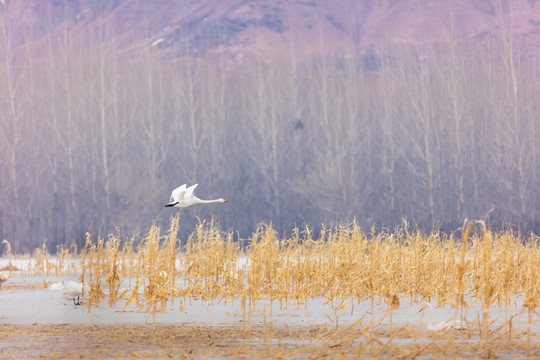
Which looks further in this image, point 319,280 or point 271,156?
point 271,156

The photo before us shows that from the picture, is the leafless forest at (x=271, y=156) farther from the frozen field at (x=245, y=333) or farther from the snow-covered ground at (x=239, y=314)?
the frozen field at (x=245, y=333)

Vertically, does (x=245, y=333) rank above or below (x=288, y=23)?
below

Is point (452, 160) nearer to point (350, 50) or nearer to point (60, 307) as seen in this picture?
point (350, 50)

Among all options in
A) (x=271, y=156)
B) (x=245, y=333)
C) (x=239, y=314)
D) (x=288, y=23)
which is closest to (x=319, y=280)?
(x=239, y=314)

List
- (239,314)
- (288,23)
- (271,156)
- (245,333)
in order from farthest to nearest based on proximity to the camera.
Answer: (288,23) → (271,156) → (239,314) → (245,333)

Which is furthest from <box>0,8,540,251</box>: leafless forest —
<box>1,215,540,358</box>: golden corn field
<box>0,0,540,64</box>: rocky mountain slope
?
<box>0,0,540,64</box>: rocky mountain slope

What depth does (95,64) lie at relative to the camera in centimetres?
3881

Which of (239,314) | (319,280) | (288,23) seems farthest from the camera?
(288,23)

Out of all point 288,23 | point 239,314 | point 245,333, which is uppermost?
point 288,23

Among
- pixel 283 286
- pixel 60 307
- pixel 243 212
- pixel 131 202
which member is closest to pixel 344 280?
pixel 283 286

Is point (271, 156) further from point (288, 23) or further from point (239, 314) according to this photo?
point (288, 23)

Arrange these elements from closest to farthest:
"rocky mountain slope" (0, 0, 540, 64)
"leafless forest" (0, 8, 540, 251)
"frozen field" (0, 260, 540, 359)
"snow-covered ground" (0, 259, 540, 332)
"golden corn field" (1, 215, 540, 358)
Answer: "frozen field" (0, 260, 540, 359)
"snow-covered ground" (0, 259, 540, 332)
"golden corn field" (1, 215, 540, 358)
"leafless forest" (0, 8, 540, 251)
"rocky mountain slope" (0, 0, 540, 64)

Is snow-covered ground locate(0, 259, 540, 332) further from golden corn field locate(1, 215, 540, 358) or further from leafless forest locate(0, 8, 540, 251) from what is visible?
leafless forest locate(0, 8, 540, 251)

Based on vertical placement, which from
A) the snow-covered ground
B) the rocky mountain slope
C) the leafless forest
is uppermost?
the rocky mountain slope
